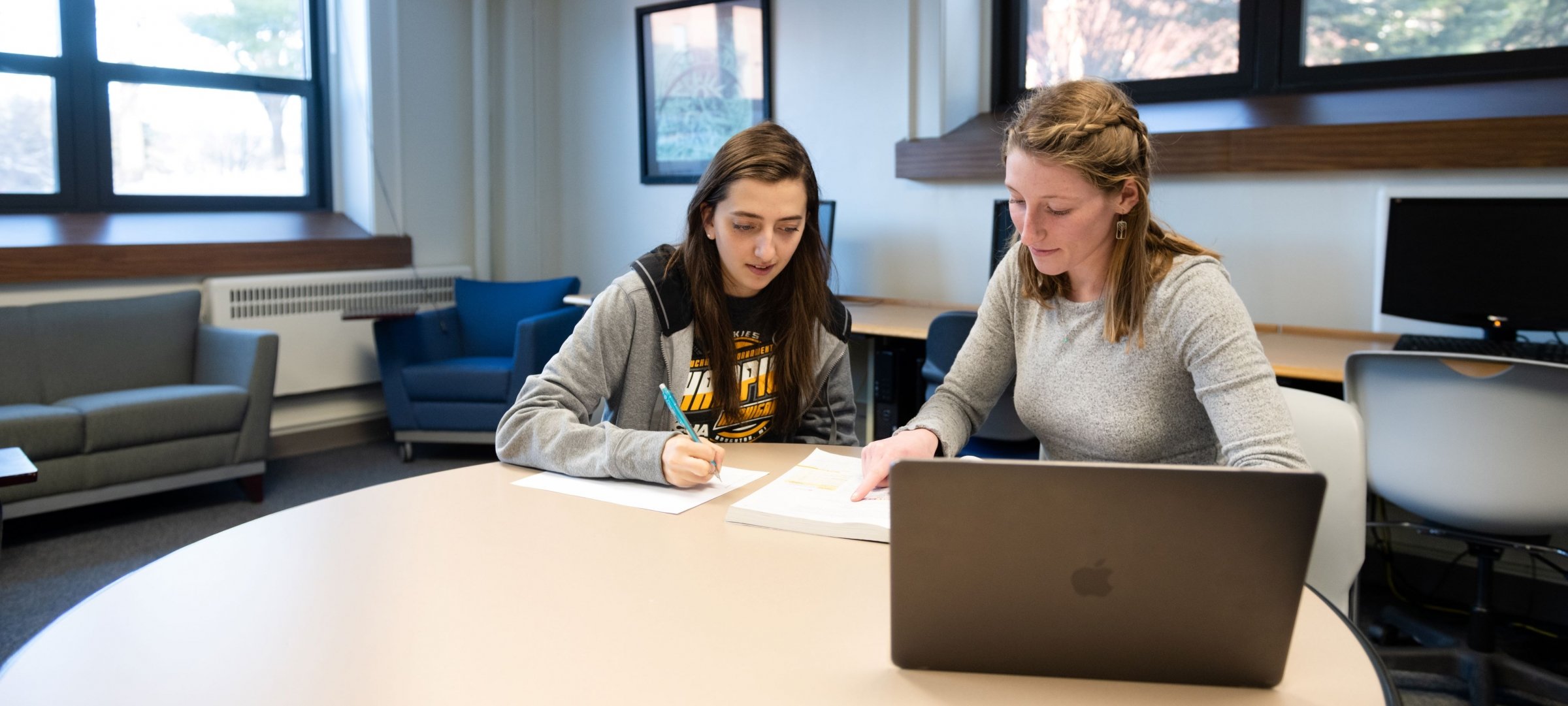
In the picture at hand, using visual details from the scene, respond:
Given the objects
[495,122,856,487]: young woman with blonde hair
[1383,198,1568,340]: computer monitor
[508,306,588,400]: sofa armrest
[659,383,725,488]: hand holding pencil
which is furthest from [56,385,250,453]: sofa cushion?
[1383,198,1568,340]: computer monitor

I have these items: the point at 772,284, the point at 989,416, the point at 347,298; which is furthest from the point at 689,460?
the point at 347,298

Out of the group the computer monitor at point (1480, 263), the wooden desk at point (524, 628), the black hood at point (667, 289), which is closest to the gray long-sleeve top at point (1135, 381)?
the wooden desk at point (524, 628)

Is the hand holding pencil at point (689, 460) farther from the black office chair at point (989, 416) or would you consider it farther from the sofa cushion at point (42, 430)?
the sofa cushion at point (42, 430)

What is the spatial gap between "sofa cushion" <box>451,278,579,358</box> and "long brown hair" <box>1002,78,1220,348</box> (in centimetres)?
320

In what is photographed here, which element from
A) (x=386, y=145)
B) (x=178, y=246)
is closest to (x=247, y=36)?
(x=386, y=145)

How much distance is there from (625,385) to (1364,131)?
2.15m

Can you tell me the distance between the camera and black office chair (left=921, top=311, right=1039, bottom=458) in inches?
104

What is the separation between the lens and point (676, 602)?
3.30ft

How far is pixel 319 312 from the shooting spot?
4.28 meters

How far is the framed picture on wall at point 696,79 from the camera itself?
4199 millimetres

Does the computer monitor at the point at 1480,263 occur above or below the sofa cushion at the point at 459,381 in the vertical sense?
above

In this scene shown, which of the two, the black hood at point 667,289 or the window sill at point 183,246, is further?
the window sill at point 183,246

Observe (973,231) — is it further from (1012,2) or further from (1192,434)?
(1192,434)

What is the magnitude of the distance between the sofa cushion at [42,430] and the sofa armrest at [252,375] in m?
0.49
